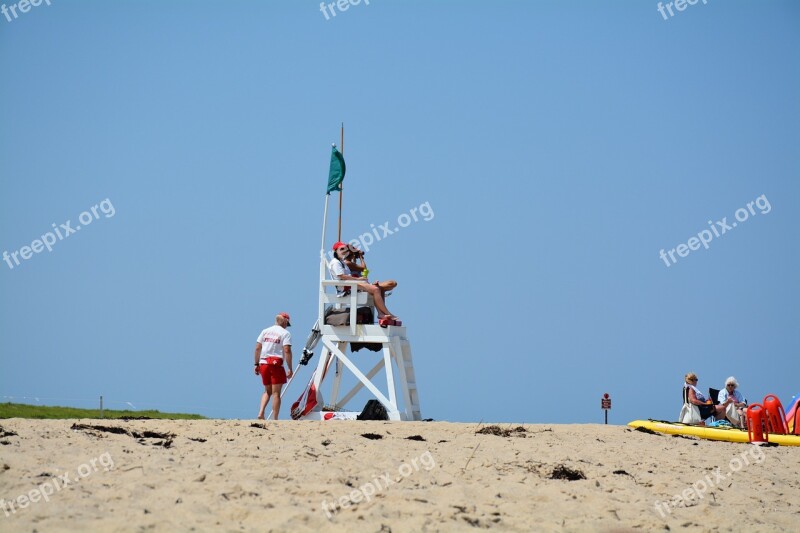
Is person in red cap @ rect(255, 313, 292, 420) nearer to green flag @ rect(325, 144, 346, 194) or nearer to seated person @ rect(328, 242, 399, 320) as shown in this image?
seated person @ rect(328, 242, 399, 320)

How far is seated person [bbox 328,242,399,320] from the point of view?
15219mm

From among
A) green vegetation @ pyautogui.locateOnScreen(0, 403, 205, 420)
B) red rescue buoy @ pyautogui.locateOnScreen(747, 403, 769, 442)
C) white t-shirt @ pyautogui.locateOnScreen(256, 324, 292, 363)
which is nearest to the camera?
white t-shirt @ pyautogui.locateOnScreen(256, 324, 292, 363)

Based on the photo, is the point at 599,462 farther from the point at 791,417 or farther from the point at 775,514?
the point at 791,417

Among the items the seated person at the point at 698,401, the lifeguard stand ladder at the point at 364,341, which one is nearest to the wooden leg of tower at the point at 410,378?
the lifeguard stand ladder at the point at 364,341

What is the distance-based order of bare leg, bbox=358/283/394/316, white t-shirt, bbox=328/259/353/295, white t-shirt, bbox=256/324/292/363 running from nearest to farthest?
white t-shirt, bbox=256/324/292/363 < bare leg, bbox=358/283/394/316 < white t-shirt, bbox=328/259/353/295

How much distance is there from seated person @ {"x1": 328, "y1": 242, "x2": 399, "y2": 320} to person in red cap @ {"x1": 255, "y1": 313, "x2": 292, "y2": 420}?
1376 mm

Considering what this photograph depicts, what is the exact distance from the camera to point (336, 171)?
1630cm

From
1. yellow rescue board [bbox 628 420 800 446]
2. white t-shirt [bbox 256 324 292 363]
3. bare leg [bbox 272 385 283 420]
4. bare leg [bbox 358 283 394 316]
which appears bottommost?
yellow rescue board [bbox 628 420 800 446]

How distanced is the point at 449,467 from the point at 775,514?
3.33 m

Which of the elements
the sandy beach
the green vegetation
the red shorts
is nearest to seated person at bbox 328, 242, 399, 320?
the red shorts

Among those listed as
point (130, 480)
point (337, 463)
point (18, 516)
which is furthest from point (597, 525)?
point (18, 516)

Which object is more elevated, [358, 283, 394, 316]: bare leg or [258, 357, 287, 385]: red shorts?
[358, 283, 394, 316]: bare leg

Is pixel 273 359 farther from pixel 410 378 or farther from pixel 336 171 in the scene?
pixel 336 171

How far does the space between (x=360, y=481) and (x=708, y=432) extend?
877cm
